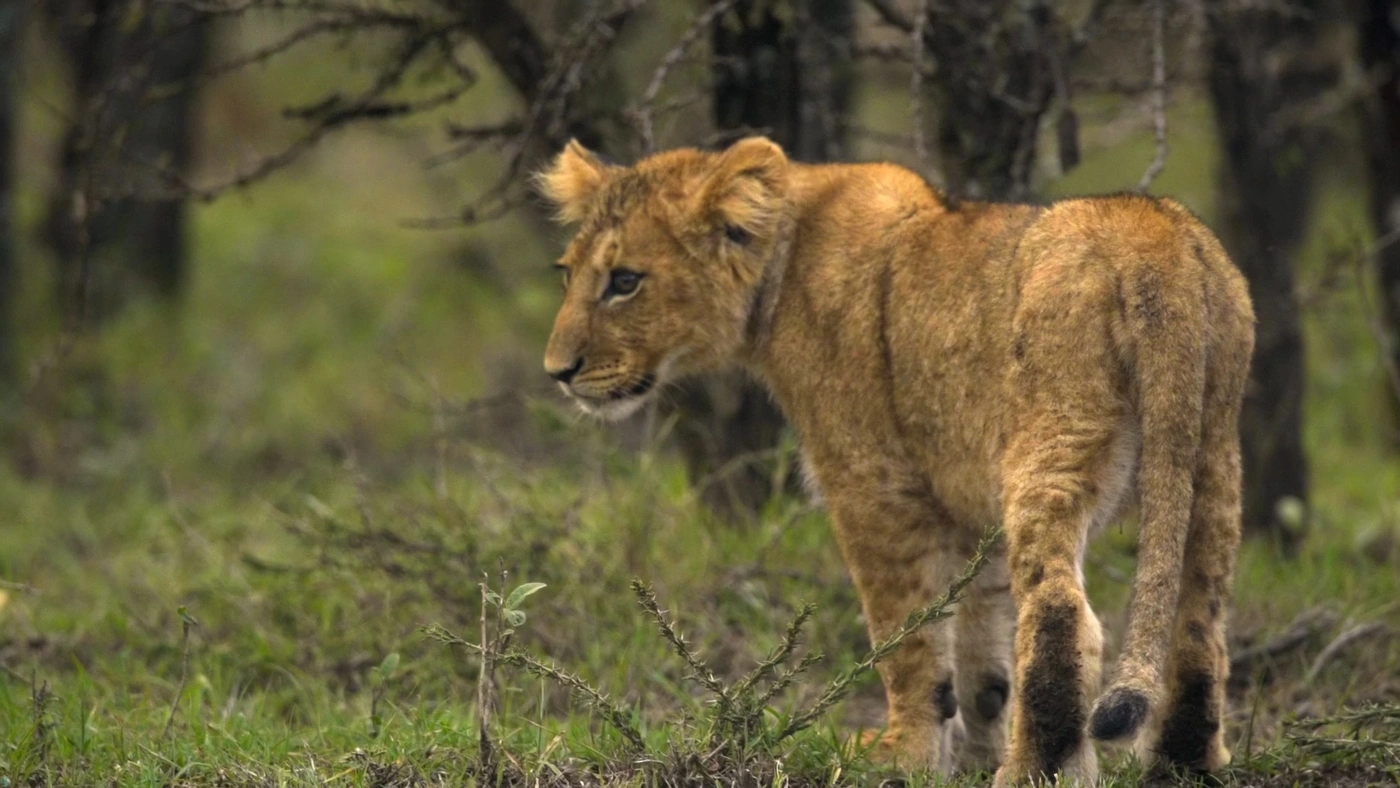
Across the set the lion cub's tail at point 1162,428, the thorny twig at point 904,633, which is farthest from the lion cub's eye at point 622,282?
the lion cub's tail at point 1162,428

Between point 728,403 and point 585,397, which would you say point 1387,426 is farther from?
point 585,397

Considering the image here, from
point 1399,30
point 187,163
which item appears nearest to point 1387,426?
point 1399,30

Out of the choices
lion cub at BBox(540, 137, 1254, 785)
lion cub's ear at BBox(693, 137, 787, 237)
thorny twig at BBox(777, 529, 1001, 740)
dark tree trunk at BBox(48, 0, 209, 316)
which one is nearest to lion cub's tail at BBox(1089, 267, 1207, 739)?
lion cub at BBox(540, 137, 1254, 785)

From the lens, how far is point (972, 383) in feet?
12.7

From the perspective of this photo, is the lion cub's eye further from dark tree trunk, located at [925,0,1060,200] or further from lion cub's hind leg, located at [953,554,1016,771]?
dark tree trunk, located at [925,0,1060,200]

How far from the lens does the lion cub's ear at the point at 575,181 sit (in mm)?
4840

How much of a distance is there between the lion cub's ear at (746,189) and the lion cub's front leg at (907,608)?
0.84 meters

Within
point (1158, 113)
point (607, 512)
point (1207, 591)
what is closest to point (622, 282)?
point (607, 512)

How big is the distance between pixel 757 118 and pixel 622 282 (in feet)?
5.12

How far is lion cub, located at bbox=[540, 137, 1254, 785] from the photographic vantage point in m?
3.50

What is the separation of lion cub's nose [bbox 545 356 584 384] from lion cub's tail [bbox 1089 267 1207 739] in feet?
5.21

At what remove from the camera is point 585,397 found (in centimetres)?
459

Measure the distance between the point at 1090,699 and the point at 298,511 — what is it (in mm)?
3213

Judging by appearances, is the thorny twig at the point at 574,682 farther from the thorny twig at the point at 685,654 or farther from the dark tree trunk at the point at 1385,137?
the dark tree trunk at the point at 1385,137
